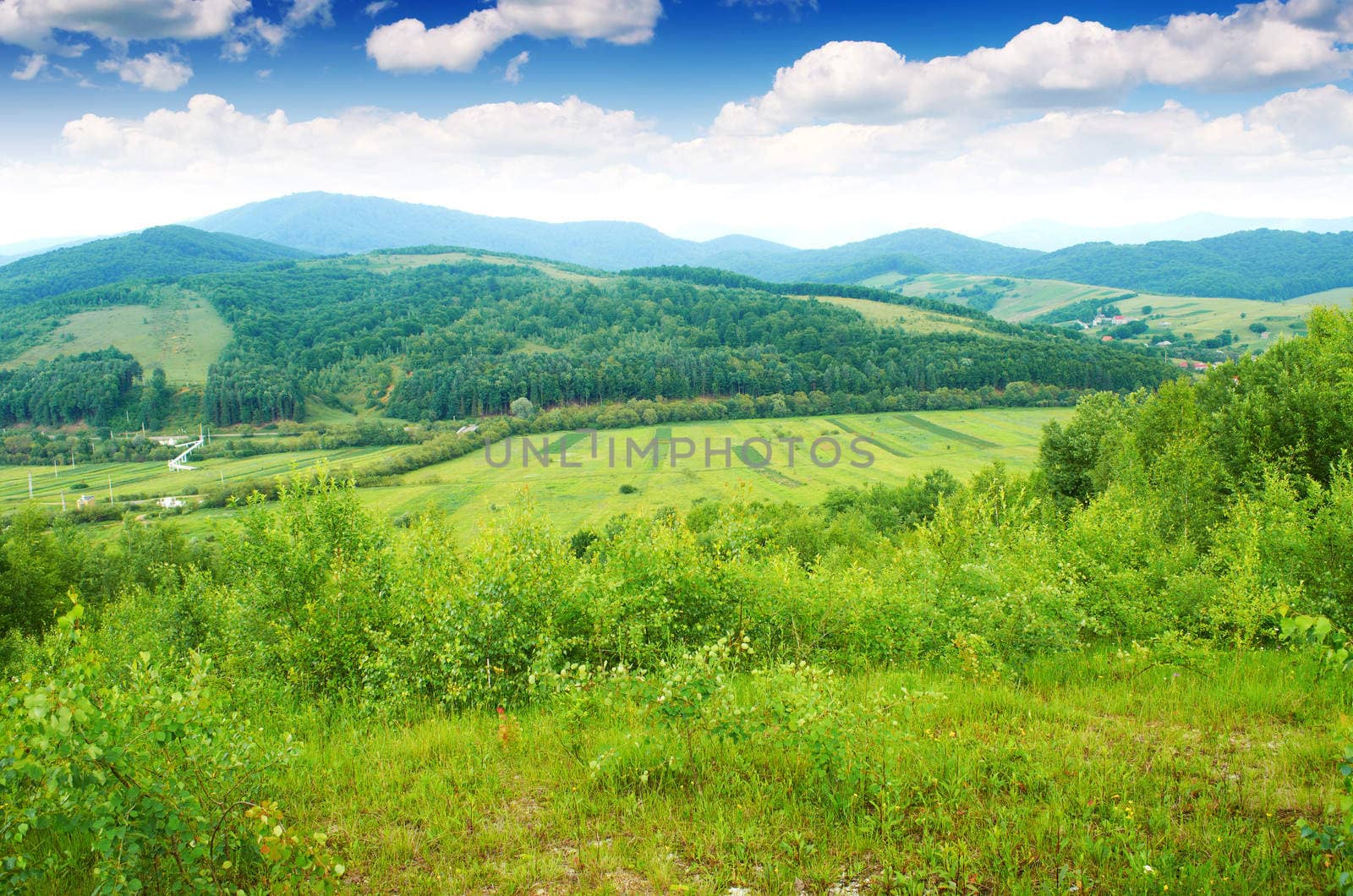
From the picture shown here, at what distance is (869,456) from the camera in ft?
329

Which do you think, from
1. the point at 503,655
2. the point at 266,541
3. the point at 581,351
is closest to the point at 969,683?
the point at 503,655

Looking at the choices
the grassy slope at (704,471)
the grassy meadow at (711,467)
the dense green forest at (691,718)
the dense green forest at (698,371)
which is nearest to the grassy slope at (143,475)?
the grassy slope at (704,471)

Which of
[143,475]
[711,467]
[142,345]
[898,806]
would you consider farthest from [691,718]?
[142,345]

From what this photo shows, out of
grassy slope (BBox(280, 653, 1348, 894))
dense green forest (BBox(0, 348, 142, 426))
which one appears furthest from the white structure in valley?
grassy slope (BBox(280, 653, 1348, 894))

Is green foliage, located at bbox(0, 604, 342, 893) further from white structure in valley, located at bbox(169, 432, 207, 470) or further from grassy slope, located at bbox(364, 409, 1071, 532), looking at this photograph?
white structure in valley, located at bbox(169, 432, 207, 470)

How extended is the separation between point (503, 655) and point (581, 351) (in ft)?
594

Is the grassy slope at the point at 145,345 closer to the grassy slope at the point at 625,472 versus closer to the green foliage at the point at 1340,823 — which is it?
the grassy slope at the point at 625,472

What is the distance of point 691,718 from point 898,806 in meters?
2.21

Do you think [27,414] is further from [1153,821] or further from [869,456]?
[1153,821]

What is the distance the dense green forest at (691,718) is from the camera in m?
5.39

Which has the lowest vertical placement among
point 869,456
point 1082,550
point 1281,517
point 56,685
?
point 869,456

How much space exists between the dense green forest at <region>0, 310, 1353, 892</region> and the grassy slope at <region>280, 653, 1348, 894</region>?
0.04m

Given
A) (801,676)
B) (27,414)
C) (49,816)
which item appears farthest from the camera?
Result: (27,414)

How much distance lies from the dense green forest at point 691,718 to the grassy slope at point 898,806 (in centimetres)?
4
